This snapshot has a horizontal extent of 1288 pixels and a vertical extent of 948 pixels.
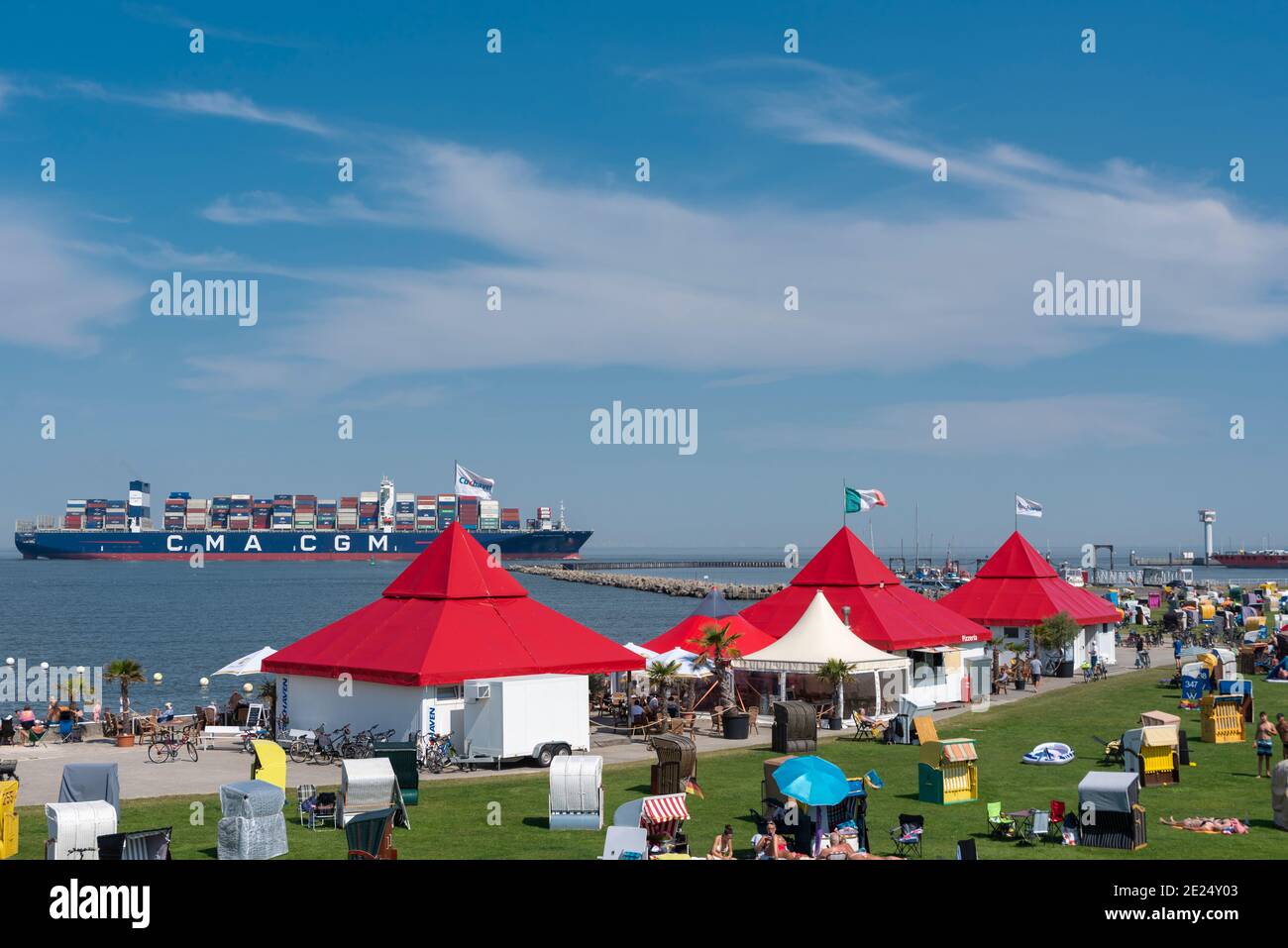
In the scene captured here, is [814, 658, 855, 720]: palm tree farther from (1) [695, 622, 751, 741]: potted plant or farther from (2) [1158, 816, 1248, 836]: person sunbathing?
(2) [1158, 816, 1248, 836]: person sunbathing

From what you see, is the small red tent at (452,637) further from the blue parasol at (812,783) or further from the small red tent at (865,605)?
the blue parasol at (812,783)

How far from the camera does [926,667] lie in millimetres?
38594

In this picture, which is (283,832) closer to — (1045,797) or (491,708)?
(491,708)

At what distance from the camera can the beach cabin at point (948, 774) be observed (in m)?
21.7

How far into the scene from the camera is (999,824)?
1873 cm

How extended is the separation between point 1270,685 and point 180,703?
39.9m

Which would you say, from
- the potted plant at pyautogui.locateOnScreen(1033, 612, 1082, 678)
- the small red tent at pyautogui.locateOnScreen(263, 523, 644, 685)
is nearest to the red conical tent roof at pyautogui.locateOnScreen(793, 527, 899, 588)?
the potted plant at pyautogui.locateOnScreen(1033, 612, 1082, 678)

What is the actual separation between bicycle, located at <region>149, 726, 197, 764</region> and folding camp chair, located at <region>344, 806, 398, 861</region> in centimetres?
1238

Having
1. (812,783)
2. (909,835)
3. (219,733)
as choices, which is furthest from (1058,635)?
(812,783)

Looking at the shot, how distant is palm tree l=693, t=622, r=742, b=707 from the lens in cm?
3462

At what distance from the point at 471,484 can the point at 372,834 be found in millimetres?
24198
